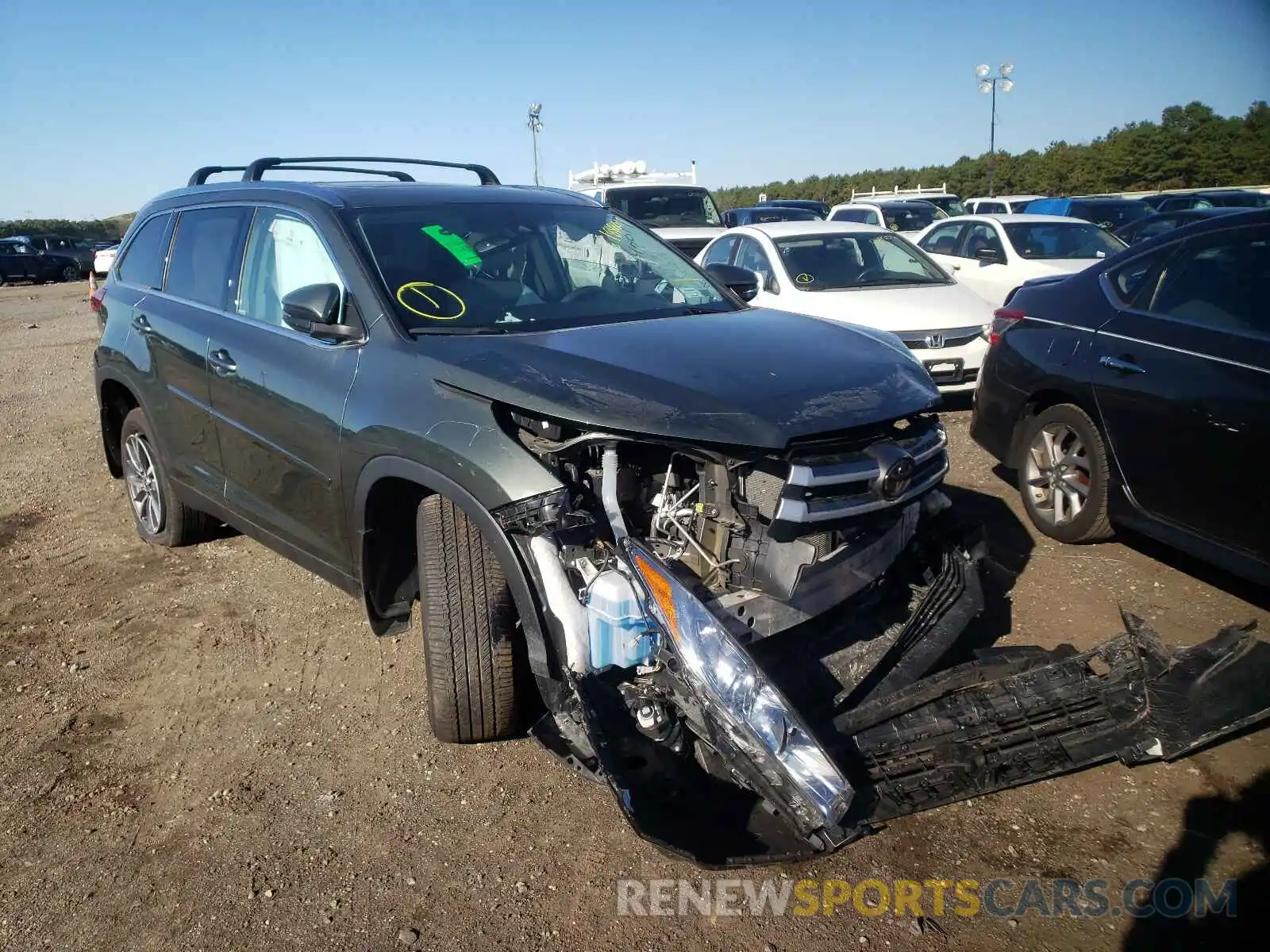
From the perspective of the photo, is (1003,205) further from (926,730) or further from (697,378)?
(926,730)

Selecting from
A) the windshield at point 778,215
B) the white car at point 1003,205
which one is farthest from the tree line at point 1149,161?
the windshield at point 778,215

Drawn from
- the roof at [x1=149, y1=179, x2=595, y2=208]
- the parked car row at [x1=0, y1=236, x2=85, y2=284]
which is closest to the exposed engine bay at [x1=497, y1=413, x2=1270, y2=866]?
the roof at [x1=149, y1=179, x2=595, y2=208]

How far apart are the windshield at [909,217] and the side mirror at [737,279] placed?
1672 centimetres

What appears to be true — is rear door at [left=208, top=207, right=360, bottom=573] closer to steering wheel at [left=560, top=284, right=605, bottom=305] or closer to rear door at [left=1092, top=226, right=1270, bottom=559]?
steering wheel at [left=560, top=284, right=605, bottom=305]

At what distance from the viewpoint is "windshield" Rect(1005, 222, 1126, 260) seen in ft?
34.9

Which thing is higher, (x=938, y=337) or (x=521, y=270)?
(x=521, y=270)

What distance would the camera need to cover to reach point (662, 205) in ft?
47.4

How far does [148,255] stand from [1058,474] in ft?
16.3

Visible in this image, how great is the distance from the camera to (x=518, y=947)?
96.0 inches

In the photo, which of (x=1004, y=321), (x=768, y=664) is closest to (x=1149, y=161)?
(x=1004, y=321)

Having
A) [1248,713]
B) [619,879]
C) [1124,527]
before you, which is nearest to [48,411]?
[619,879]

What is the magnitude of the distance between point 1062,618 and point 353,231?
11.2 feet

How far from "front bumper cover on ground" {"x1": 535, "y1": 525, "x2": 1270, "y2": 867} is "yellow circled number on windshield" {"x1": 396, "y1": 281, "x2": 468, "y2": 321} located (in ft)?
4.72

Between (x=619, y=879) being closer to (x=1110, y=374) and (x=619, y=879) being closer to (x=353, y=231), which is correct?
(x=353, y=231)
